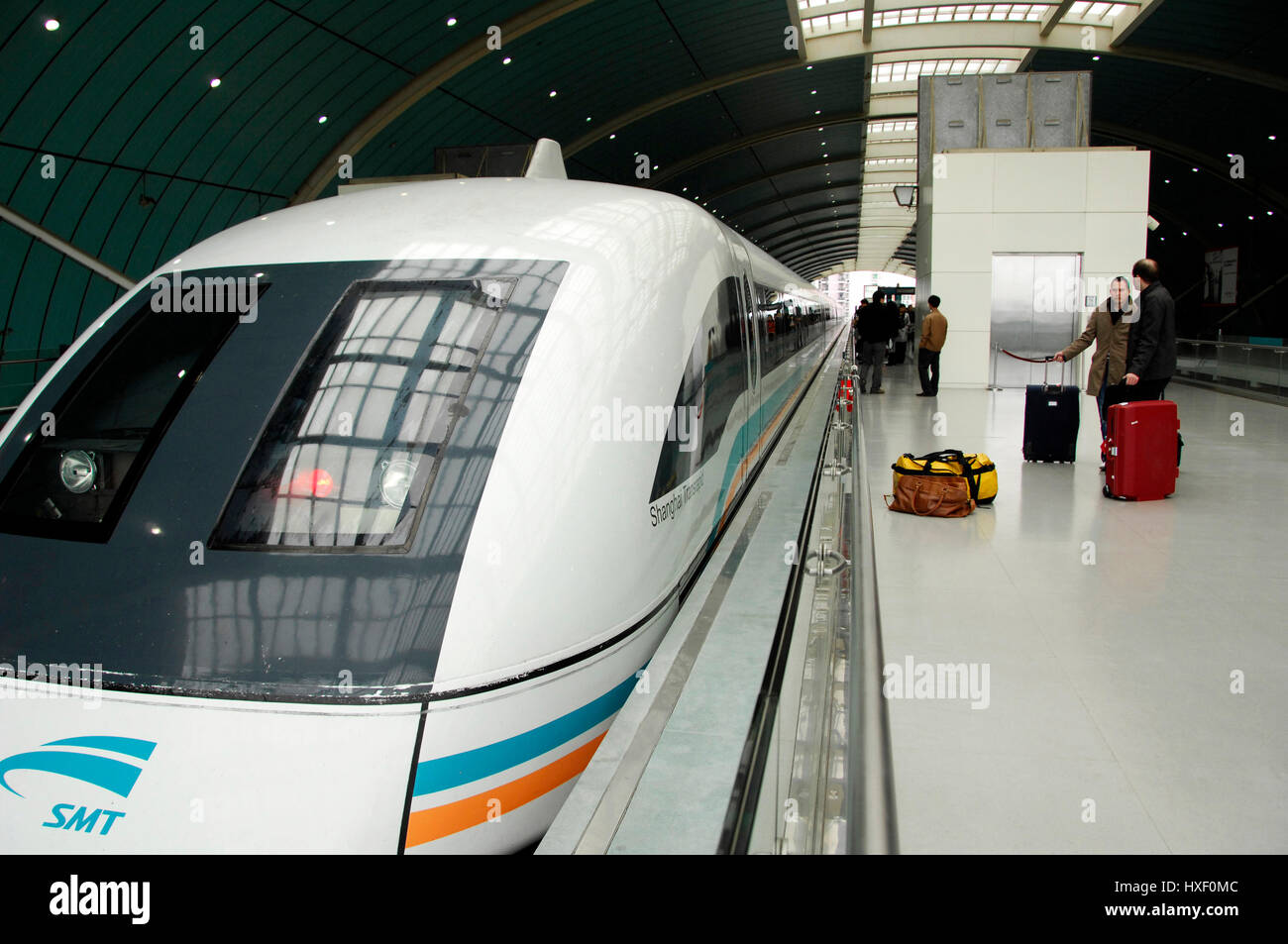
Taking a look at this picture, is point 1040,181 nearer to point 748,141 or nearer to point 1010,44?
point 1010,44

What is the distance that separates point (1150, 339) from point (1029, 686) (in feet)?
15.8

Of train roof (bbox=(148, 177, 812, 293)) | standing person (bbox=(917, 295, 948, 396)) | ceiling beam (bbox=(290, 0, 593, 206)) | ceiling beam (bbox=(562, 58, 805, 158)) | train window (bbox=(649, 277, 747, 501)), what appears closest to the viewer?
train roof (bbox=(148, 177, 812, 293))

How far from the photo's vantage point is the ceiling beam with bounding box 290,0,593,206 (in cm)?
2328

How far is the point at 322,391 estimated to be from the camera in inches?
145

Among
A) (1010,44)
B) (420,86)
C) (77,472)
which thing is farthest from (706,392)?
(1010,44)

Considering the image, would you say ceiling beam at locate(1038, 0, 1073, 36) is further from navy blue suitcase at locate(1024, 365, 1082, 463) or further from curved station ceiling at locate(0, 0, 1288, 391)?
navy blue suitcase at locate(1024, 365, 1082, 463)

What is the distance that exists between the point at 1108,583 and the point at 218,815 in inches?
191

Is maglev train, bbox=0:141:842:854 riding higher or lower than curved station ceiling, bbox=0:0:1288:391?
lower

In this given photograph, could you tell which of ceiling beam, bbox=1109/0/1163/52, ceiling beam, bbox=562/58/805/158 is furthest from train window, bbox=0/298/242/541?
ceiling beam, bbox=562/58/805/158

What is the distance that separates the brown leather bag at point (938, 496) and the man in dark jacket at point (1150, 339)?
181 centimetres

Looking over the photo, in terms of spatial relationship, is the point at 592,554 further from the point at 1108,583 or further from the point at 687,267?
the point at 1108,583

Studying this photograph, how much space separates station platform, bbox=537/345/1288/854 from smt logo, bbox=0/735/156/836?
120cm

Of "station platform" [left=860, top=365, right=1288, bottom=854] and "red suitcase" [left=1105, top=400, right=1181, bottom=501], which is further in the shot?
"red suitcase" [left=1105, top=400, right=1181, bottom=501]
